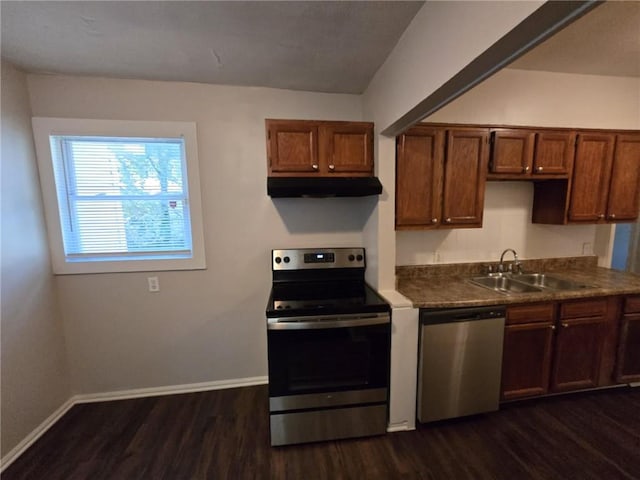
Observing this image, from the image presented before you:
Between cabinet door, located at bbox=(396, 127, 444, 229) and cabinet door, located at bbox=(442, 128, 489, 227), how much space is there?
0.07 m

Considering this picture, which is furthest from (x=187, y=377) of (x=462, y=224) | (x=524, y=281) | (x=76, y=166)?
(x=524, y=281)

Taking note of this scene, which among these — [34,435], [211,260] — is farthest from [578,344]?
[34,435]

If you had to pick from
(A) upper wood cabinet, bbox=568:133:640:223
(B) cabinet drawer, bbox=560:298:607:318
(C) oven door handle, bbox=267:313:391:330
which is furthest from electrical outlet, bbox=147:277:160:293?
(A) upper wood cabinet, bbox=568:133:640:223

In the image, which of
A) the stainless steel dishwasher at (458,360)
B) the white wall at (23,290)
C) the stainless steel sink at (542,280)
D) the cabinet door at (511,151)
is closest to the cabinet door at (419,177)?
the cabinet door at (511,151)

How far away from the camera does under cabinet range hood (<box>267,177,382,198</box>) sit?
6.29 ft

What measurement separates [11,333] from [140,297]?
729mm

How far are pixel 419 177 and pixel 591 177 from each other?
1.57 meters

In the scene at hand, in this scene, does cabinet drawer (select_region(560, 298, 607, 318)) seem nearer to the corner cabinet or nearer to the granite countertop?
the granite countertop

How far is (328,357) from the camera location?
1843 millimetres

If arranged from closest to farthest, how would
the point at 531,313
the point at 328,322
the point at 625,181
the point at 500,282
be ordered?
the point at 328,322 → the point at 531,313 → the point at 625,181 → the point at 500,282

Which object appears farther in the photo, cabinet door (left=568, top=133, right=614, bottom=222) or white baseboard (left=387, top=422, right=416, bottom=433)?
cabinet door (left=568, top=133, right=614, bottom=222)

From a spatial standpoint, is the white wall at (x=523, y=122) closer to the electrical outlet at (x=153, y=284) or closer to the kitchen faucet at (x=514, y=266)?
the kitchen faucet at (x=514, y=266)

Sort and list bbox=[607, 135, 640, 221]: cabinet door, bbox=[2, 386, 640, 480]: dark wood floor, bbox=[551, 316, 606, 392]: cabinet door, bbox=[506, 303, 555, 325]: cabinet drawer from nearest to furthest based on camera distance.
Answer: bbox=[2, 386, 640, 480]: dark wood floor, bbox=[506, 303, 555, 325]: cabinet drawer, bbox=[551, 316, 606, 392]: cabinet door, bbox=[607, 135, 640, 221]: cabinet door

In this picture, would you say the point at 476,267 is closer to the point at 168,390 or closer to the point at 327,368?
the point at 327,368
